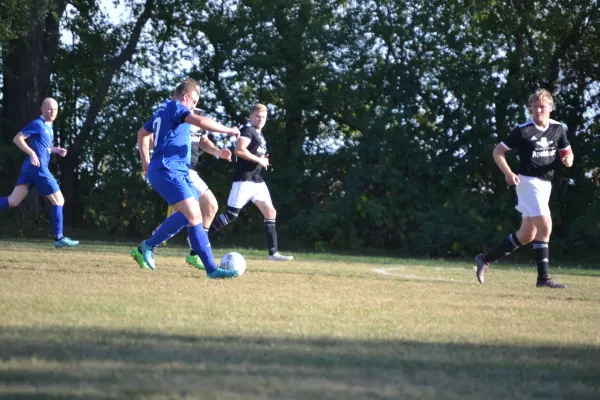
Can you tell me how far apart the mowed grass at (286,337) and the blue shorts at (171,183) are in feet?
2.64

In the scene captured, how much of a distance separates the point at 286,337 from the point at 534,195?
200 inches

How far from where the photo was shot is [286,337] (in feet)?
19.7

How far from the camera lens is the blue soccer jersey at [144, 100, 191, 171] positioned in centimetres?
965

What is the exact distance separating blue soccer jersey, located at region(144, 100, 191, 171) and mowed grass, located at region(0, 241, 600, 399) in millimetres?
1118

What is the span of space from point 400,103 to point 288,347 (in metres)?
13.8

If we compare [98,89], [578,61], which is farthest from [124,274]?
[98,89]

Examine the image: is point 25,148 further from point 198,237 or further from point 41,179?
point 198,237

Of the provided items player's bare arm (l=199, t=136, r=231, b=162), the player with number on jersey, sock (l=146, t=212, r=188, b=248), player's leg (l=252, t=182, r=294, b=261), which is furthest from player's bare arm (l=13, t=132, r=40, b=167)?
the player with number on jersey

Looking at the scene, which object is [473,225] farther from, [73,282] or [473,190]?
[73,282]

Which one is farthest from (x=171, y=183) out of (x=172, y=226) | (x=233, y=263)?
(x=233, y=263)

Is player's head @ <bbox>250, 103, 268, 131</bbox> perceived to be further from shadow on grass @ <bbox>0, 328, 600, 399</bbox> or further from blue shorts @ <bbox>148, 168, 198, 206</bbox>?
shadow on grass @ <bbox>0, 328, 600, 399</bbox>

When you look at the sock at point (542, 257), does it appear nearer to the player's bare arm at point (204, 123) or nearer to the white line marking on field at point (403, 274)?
the white line marking on field at point (403, 274)

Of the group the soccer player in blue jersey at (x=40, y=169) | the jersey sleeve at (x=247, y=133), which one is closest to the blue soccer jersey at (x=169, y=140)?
the jersey sleeve at (x=247, y=133)

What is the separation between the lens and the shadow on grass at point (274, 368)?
172 inches
